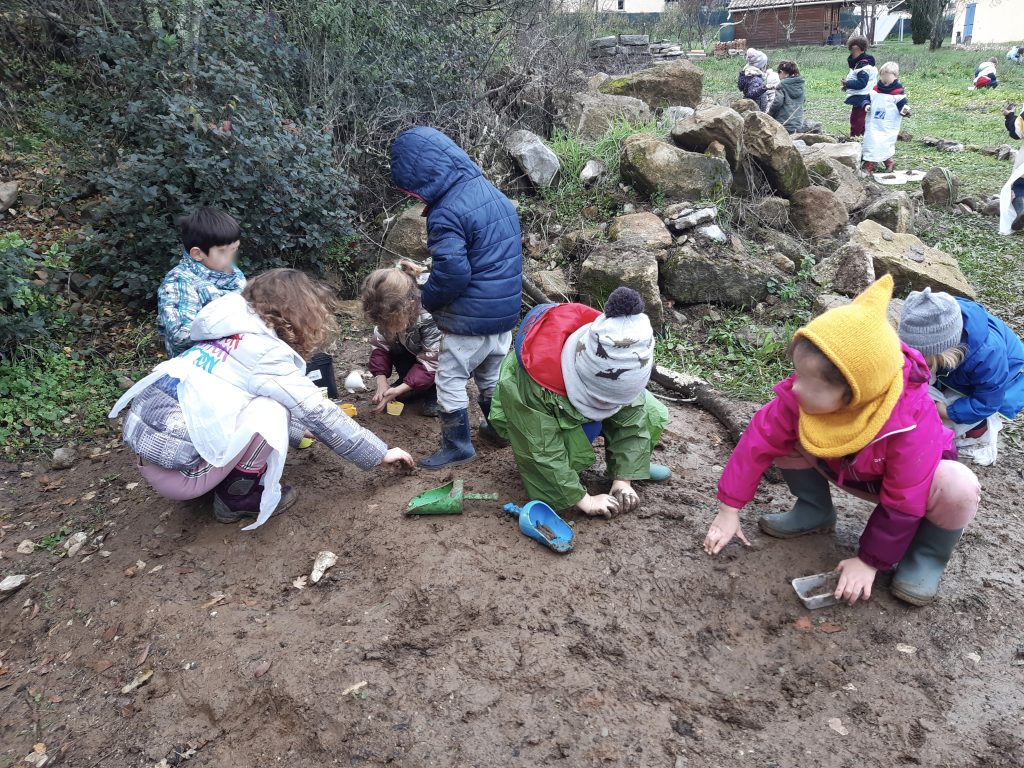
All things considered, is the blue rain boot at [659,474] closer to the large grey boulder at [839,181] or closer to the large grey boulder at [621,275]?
the large grey boulder at [621,275]

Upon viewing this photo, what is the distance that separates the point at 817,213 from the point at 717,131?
1.15 m

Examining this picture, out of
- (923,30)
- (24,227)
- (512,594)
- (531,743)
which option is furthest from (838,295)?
(923,30)

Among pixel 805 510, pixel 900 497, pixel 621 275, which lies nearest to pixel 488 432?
pixel 805 510

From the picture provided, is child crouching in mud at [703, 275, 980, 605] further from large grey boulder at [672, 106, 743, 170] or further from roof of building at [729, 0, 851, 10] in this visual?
roof of building at [729, 0, 851, 10]

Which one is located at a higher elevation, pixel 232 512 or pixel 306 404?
pixel 306 404

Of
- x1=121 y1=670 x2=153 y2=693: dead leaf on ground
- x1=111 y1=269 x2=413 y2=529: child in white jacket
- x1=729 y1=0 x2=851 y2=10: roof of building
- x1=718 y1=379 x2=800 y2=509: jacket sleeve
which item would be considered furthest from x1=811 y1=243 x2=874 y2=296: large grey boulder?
x1=729 y1=0 x2=851 y2=10: roof of building

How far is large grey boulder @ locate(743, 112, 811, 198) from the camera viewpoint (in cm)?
609

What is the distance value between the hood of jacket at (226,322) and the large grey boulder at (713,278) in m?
3.29

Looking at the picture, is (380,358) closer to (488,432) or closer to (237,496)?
(488,432)

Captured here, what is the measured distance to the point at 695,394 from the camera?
13.5 ft

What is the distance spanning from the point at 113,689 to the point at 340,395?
2236 millimetres

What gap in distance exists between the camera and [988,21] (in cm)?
3091

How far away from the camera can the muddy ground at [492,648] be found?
6.55 feet

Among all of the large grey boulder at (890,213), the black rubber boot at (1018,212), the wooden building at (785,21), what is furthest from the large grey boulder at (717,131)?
the wooden building at (785,21)
